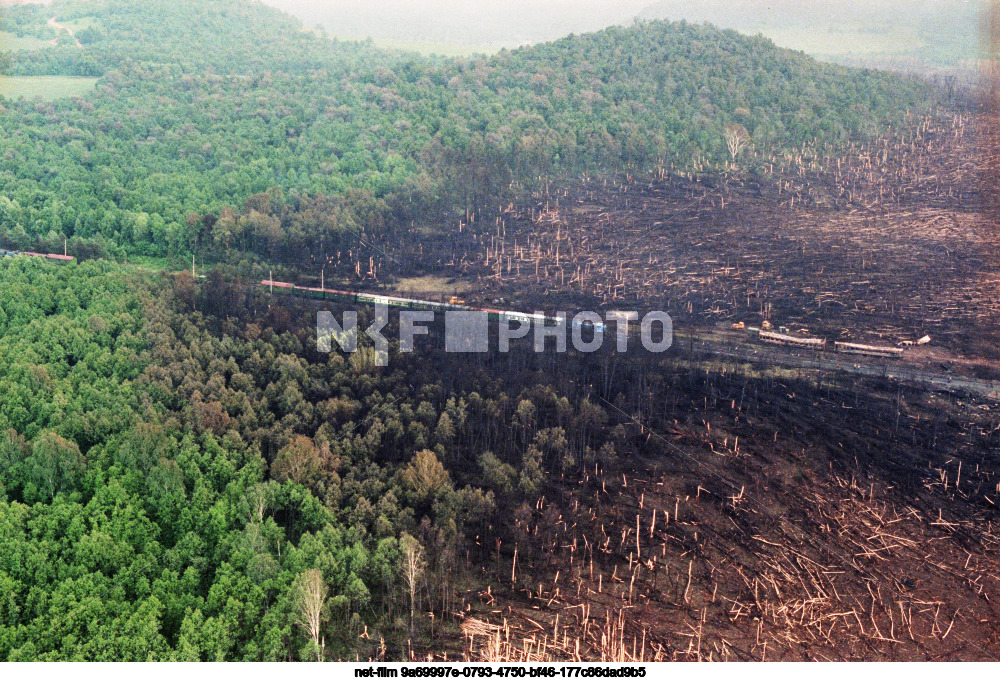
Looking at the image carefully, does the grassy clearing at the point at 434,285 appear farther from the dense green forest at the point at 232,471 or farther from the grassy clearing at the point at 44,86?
the grassy clearing at the point at 44,86

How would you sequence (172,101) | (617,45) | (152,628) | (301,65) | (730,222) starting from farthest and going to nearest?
(301,65) < (617,45) < (172,101) < (730,222) < (152,628)

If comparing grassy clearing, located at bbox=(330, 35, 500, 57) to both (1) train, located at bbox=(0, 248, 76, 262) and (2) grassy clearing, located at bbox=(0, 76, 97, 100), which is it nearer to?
(2) grassy clearing, located at bbox=(0, 76, 97, 100)

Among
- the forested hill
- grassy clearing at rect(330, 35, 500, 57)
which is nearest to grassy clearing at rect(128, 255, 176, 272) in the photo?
the forested hill

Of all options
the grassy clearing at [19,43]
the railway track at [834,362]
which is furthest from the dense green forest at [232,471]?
the grassy clearing at [19,43]

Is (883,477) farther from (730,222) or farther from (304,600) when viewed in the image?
(730,222)

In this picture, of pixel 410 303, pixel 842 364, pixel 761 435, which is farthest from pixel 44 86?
pixel 761 435

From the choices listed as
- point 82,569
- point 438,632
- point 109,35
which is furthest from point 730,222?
point 109,35
